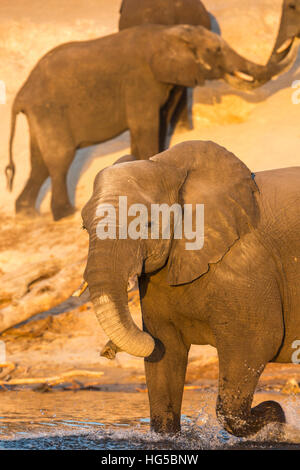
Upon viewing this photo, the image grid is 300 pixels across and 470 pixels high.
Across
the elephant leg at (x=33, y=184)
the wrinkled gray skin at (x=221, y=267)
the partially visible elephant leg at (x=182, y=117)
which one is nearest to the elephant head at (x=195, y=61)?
the partially visible elephant leg at (x=182, y=117)

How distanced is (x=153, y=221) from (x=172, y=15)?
889 centimetres

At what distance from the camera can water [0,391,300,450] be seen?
5.46 m

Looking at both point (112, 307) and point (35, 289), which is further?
point (35, 289)

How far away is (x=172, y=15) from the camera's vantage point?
1327cm

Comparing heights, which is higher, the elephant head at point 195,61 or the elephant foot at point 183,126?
the elephant head at point 195,61

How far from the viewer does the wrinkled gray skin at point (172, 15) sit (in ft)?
43.5

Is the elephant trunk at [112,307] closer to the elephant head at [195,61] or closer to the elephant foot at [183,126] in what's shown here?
the elephant head at [195,61]

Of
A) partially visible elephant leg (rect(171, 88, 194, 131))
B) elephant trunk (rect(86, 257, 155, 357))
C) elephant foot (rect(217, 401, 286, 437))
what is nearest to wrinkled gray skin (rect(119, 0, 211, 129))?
partially visible elephant leg (rect(171, 88, 194, 131))

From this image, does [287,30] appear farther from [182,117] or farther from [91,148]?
[91,148]

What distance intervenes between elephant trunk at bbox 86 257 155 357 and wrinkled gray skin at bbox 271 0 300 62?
26.0 ft

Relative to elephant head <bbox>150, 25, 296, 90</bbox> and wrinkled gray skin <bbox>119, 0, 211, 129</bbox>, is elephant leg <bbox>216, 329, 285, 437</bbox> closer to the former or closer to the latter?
elephant head <bbox>150, 25, 296, 90</bbox>

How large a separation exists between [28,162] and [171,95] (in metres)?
3.15

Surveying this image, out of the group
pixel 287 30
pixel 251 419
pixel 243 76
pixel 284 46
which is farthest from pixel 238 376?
pixel 287 30
